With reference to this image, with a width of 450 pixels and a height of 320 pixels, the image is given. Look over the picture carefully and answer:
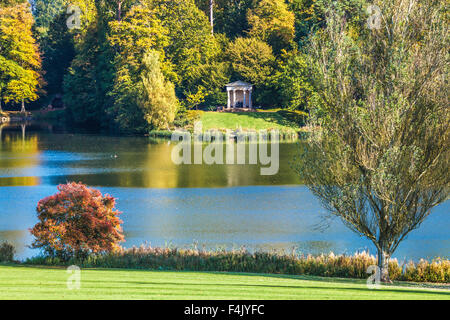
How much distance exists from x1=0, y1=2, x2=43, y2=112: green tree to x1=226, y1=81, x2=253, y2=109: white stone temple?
26768 millimetres

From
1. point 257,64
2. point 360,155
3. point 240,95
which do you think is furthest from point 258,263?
point 240,95

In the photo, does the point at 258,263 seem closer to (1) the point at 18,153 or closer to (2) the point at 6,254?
(2) the point at 6,254

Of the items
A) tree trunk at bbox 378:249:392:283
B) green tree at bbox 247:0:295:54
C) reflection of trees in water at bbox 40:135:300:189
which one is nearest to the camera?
tree trunk at bbox 378:249:392:283

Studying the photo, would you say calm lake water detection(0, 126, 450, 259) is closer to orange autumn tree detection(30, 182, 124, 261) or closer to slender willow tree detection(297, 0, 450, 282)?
orange autumn tree detection(30, 182, 124, 261)

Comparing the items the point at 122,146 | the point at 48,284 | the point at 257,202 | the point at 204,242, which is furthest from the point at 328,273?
the point at 122,146

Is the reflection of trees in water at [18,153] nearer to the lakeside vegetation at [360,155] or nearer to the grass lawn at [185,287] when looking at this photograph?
the lakeside vegetation at [360,155]

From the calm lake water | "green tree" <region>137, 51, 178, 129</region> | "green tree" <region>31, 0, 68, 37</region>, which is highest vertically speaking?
"green tree" <region>31, 0, 68, 37</region>

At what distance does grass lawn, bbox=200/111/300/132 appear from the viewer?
62.0 m

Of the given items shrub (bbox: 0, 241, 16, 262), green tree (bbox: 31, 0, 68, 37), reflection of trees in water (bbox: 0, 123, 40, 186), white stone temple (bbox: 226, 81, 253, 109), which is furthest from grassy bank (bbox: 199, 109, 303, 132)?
green tree (bbox: 31, 0, 68, 37)

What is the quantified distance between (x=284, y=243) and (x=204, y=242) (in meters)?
2.43

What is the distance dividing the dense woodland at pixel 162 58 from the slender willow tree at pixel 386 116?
4051 cm

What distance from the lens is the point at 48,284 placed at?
38.4 feet
